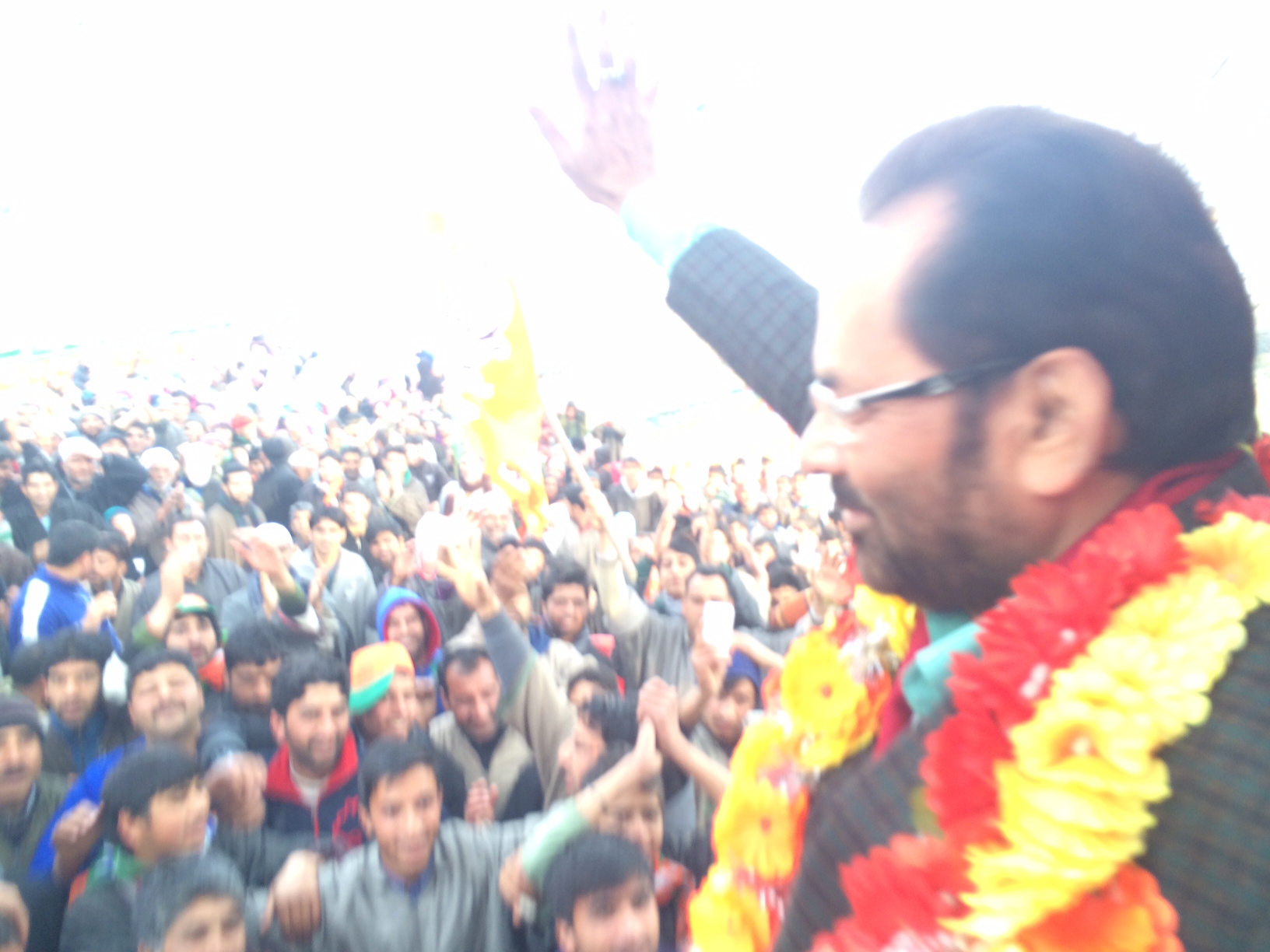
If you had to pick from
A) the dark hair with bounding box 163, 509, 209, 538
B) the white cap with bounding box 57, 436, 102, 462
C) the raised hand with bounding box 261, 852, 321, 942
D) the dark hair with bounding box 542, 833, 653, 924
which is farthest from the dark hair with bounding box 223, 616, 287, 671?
the white cap with bounding box 57, 436, 102, 462

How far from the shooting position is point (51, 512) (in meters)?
5.34

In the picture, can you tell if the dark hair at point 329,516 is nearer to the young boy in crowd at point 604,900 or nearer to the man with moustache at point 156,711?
the man with moustache at point 156,711

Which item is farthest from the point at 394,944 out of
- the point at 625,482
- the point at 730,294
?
the point at 625,482

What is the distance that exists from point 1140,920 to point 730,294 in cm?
97

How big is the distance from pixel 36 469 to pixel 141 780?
181 inches

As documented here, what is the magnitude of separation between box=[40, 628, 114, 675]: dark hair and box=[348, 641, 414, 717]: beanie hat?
33.5 inches

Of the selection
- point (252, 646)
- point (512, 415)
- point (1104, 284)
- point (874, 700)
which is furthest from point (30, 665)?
point (1104, 284)

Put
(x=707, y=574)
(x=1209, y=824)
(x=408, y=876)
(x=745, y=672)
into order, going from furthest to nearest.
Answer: (x=707, y=574)
(x=745, y=672)
(x=408, y=876)
(x=1209, y=824)

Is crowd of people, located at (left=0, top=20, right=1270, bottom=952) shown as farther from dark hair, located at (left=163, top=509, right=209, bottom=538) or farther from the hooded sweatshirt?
dark hair, located at (left=163, top=509, right=209, bottom=538)

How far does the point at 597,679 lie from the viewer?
2.92m

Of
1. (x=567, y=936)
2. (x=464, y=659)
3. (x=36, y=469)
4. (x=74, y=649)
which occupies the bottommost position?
(x=567, y=936)

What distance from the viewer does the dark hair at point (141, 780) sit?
2.11 metres

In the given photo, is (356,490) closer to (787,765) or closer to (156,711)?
(156,711)

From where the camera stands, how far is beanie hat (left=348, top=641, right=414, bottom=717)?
2924 millimetres
